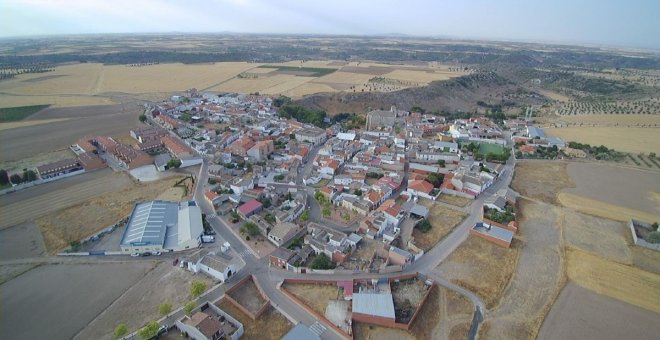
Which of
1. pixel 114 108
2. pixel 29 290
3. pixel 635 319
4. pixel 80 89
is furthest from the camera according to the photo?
pixel 80 89

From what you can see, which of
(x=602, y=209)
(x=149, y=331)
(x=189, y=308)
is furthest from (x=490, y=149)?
(x=149, y=331)

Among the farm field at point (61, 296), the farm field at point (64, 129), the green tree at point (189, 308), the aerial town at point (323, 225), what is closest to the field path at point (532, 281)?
the aerial town at point (323, 225)

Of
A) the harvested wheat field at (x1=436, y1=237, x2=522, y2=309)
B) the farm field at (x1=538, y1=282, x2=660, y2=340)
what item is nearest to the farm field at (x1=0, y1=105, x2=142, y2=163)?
the harvested wheat field at (x1=436, y1=237, x2=522, y2=309)

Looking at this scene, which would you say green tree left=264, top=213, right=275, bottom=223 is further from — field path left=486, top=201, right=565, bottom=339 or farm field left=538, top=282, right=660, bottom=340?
farm field left=538, top=282, right=660, bottom=340

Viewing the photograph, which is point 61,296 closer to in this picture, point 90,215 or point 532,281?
point 90,215

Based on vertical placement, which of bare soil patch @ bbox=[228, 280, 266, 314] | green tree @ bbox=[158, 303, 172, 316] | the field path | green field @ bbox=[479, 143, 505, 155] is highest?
green field @ bbox=[479, 143, 505, 155]

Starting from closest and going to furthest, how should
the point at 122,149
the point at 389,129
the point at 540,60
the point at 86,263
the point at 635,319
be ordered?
the point at 635,319 < the point at 86,263 < the point at 122,149 < the point at 389,129 < the point at 540,60

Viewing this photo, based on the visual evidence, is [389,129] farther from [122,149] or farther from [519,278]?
[122,149]

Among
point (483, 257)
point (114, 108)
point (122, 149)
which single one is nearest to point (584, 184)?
point (483, 257)
